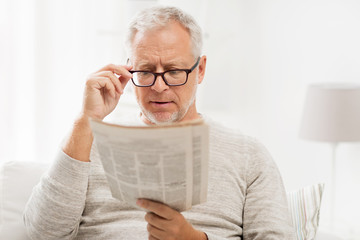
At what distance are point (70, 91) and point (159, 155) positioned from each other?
2.58m

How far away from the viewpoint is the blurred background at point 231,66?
283 cm

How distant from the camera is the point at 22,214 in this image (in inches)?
71.1

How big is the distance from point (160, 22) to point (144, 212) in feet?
2.01

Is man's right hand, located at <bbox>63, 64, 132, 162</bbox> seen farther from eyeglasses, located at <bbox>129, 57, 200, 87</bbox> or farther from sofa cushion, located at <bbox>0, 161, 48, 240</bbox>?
sofa cushion, located at <bbox>0, 161, 48, 240</bbox>

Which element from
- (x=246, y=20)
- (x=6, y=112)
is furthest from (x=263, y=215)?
(x=6, y=112)

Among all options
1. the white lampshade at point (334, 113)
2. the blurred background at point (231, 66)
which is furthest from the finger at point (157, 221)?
the blurred background at point (231, 66)

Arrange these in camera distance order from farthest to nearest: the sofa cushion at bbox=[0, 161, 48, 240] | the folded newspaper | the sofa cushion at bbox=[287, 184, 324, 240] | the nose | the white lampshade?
the white lampshade < the sofa cushion at bbox=[287, 184, 324, 240] < the sofa cushion at bbox=[0, 161, 48, 240] < the nose < the folded newspaper

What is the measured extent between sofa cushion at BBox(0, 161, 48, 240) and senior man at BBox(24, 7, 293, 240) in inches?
6.0

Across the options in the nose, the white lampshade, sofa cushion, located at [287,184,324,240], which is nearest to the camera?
the nose

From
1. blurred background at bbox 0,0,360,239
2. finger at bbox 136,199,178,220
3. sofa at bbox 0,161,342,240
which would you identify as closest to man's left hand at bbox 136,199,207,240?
finger at bbox 136,199,178,220

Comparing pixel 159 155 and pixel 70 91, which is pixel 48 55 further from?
pixel 159 155

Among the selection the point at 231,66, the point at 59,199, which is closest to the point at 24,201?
the point at 59,199

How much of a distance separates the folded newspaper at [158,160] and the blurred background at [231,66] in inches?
70.8

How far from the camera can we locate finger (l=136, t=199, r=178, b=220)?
1188 millimetres
